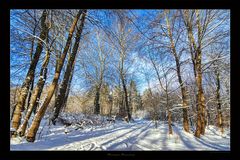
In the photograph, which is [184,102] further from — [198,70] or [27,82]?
[27,82]

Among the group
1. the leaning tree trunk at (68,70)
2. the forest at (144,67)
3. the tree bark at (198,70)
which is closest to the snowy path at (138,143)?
the forest at (144,67)

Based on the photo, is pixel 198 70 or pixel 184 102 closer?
pixel 198 70

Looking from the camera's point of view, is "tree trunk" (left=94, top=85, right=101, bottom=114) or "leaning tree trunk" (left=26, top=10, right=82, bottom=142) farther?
"tree trunk" (left=94, top=85, right=101, bottom=114)

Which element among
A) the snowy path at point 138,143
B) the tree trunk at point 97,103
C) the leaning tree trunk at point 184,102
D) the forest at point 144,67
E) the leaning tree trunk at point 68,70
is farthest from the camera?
the tree trunk at point 97,103

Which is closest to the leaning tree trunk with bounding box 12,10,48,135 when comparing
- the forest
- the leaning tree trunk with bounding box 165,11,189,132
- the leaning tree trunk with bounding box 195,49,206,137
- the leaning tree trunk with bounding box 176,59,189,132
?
the forest

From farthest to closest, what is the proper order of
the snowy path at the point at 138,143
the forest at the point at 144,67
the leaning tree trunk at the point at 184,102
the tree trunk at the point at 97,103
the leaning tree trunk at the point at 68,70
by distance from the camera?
the tree trunk at the point at 97,103
the leaning tree trunk at the point at 68,70
the leaning tree trunk at the point at 184,102
the forest at the point at 144,67
the snowy path at the point at 138,143

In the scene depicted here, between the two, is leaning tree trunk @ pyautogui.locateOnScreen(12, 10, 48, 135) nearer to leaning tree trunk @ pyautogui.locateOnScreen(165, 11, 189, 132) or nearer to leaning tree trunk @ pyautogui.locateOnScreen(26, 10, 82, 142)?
leaning tree trunk @ pyautogui.locateOnScreen(26, 10, 82, 142)

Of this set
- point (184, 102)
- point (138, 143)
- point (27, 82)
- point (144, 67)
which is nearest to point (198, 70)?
point (184, 102)

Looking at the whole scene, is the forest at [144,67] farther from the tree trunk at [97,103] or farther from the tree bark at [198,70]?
the tree trunk at [97,103]

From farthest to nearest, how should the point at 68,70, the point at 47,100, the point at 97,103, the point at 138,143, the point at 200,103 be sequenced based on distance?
the point at 97,103 → the point at 68,70 → the point at 200,103 → the point at 47,100 → the point at 138,143

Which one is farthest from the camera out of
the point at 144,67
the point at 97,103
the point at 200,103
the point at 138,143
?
the point at 97,103

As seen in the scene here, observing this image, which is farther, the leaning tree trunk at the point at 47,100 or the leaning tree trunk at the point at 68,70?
the leaning tree trunk at the point at 68,70
